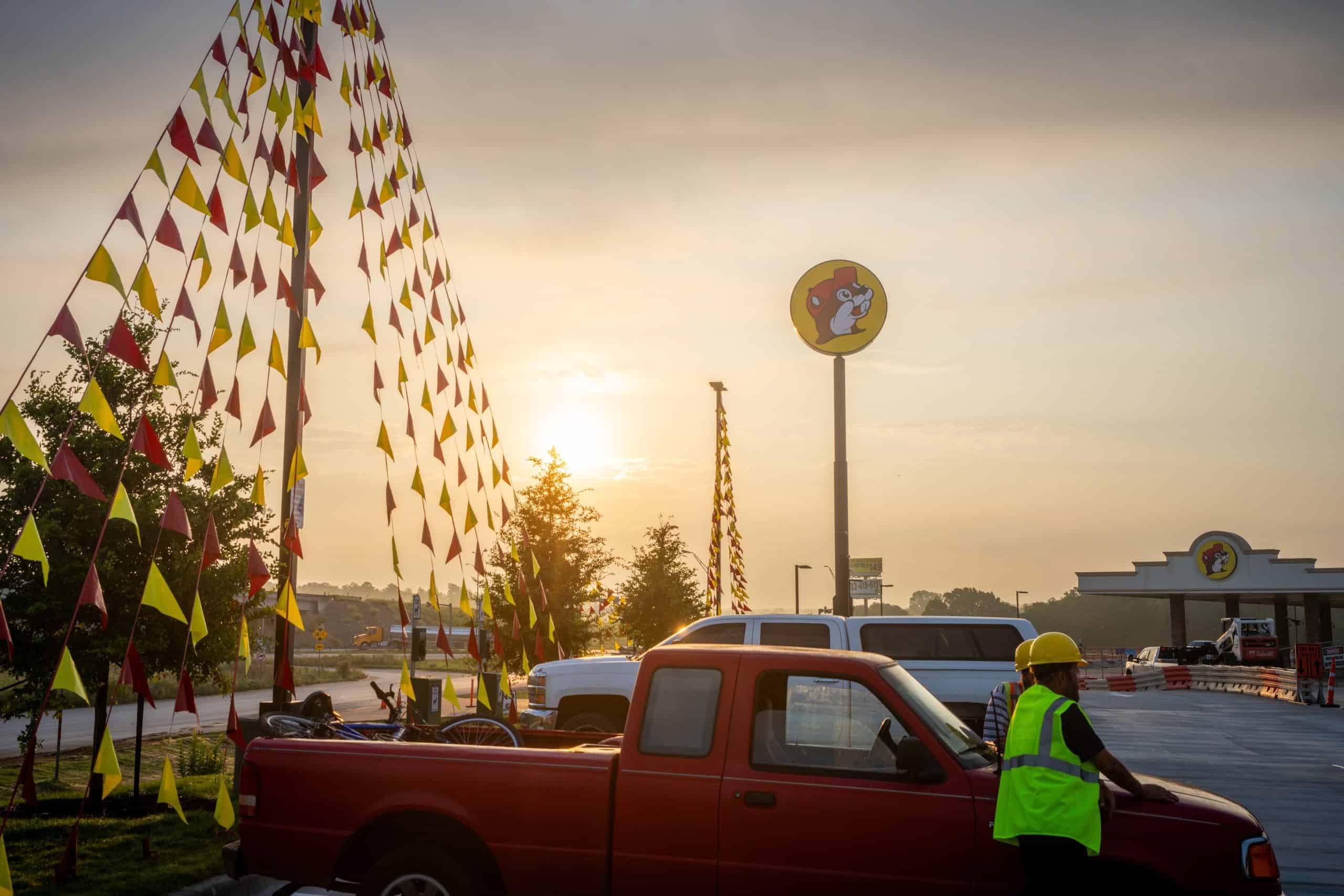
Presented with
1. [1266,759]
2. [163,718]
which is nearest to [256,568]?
[1266,759]

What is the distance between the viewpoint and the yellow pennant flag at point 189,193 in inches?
261

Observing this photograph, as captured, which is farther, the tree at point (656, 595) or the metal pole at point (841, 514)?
the tree at point (656, 595)

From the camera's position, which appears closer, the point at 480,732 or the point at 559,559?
the point at 480,732

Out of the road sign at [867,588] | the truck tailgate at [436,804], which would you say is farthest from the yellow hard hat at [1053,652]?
the road sign at [867,588]

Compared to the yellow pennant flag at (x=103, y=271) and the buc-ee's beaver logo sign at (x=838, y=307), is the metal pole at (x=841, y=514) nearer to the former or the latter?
the buc-ee's beaver logo sign at (x=838, y=307)

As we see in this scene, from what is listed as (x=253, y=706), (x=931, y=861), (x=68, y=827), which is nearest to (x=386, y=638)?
(x=253, y=706)

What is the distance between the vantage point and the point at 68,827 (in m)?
9.90

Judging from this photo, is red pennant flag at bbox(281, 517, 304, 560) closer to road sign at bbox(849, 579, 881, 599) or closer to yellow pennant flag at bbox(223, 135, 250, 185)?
yellow pennant flag at bbox(223, 135, 250, 185)

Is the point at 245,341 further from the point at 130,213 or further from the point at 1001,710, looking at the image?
the point at 1001,710

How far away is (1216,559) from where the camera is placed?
190 ft

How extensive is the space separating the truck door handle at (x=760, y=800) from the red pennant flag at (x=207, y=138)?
212 inches

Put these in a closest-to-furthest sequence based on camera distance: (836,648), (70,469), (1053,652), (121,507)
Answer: (1053,652), (70,469), (121,507), (836,648)

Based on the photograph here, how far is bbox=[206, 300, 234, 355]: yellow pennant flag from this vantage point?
22.6ft

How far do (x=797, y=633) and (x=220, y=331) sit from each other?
352 inches
